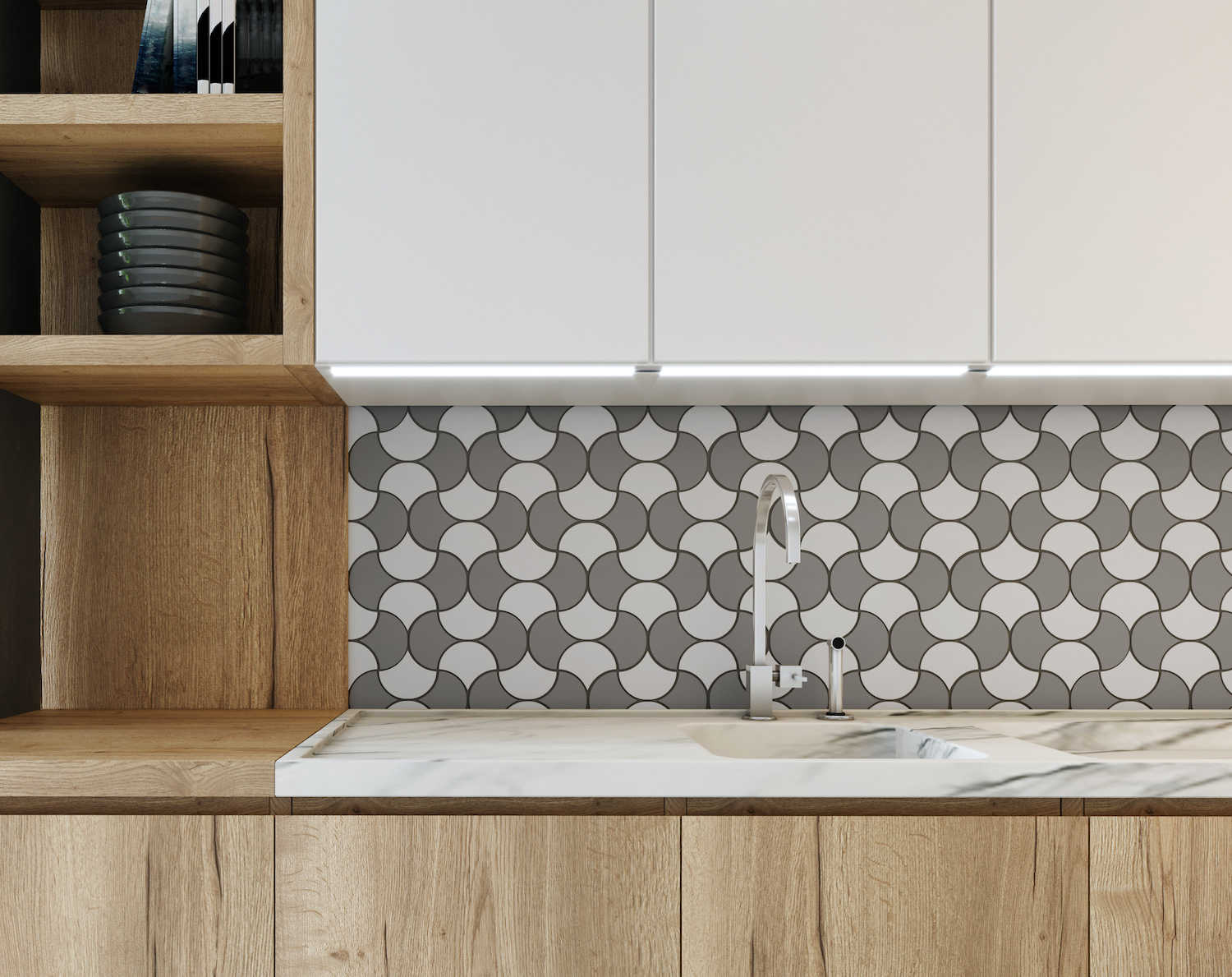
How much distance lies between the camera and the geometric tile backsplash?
1.63 m

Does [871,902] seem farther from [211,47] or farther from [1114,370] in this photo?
[211,47]

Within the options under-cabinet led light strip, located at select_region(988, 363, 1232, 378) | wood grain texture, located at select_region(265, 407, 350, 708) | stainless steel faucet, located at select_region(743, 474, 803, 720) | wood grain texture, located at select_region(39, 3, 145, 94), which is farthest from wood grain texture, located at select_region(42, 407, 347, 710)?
under-cabinet led light strip, located at select_region(988, 363, 1232, 378)

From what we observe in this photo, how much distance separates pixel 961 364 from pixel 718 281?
39cm

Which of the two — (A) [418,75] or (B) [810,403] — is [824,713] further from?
(A) [418,75]

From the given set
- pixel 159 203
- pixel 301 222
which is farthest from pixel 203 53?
pixel 301 222

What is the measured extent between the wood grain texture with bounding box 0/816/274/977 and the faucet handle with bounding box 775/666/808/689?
0.83m

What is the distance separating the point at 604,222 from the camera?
4.25 ft

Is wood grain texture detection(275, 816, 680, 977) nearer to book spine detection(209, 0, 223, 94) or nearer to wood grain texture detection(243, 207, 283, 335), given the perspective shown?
wood grain texture detection(243, 207, 283, 335)

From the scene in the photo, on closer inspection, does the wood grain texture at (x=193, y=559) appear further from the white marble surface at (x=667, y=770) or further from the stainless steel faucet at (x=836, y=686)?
the stainless steel faucet at (x=836, y=686)

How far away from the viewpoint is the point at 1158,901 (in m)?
1.12

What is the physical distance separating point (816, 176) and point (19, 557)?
148cm

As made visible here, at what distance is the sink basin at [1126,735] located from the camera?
4.83ft

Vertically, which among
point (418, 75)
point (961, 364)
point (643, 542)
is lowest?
point (643, 542)

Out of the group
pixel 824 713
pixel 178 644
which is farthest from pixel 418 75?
pixel 824 713
